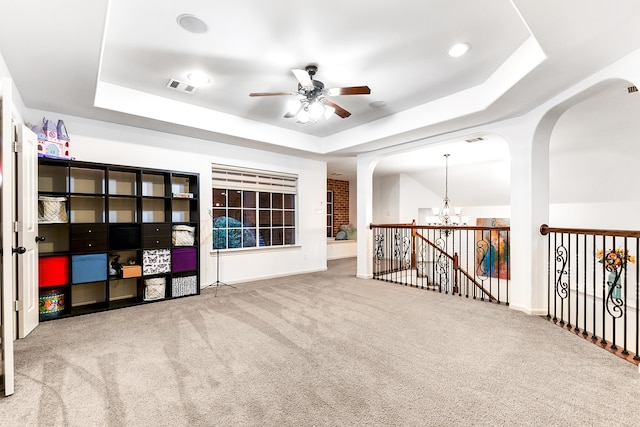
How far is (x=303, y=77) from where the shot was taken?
2969 mm

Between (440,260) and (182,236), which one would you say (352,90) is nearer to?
(182,236)

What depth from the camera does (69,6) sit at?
1.94 m

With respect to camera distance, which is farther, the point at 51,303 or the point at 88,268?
the point at 88,268

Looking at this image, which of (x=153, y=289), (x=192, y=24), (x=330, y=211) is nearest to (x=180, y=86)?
(x=192, y=24)

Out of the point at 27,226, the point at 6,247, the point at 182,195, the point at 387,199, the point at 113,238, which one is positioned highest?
the point at 387,199

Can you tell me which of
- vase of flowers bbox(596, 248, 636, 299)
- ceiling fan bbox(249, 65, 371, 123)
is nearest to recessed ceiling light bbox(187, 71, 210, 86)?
ceiling fan bbox(249, 65, 371, 123)

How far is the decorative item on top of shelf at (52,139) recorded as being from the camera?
3.54 m

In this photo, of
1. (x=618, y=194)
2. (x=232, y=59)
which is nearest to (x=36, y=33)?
(x=232, y=59)

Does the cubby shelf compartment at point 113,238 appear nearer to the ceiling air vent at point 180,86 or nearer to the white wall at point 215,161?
the white wall at point 215,161

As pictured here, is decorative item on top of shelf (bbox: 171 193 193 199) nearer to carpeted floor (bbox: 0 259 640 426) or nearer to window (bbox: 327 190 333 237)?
carpeted floor (bbox: 0 259 640 426)

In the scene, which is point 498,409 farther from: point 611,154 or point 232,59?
point 611,154

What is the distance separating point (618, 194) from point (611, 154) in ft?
3.12

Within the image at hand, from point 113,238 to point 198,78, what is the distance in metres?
2.38

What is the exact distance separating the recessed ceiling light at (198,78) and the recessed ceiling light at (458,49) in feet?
8.70
